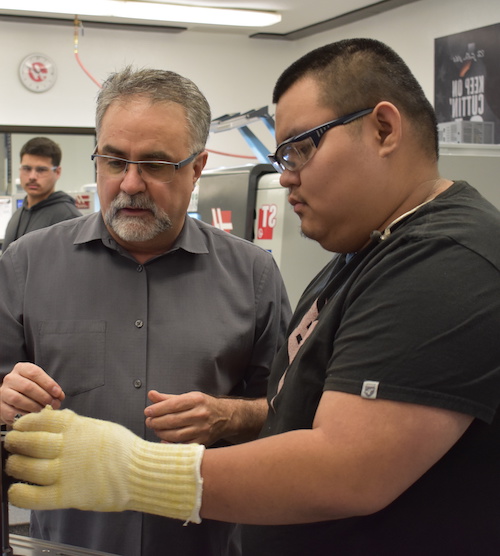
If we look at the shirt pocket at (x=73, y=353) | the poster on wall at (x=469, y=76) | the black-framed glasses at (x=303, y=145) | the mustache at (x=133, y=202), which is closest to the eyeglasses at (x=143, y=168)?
the mustache at (x=133, y=202)

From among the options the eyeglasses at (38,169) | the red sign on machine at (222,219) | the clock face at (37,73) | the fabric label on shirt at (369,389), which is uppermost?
the clock face at (37,73)

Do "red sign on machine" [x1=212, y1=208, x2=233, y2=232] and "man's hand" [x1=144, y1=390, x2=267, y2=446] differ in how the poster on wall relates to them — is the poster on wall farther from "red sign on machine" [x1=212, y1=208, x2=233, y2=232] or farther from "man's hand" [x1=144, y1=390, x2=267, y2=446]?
"man's hand" [x1=144, y1=390, x2=267, y2=446]

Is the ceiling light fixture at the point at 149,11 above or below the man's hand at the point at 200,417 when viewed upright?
above

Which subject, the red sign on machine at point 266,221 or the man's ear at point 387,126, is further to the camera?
the red sign on machine at point 266,221

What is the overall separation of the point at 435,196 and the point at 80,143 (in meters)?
7.87

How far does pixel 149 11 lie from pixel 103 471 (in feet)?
18.6

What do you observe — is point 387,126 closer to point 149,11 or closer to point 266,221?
point 266,221

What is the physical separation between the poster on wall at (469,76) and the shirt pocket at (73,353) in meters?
4.09

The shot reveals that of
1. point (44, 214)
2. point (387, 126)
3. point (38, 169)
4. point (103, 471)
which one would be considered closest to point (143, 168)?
point (387, 126)

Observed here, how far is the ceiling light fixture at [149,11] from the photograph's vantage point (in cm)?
561

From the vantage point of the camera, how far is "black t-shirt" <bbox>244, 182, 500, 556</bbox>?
793 millimetres

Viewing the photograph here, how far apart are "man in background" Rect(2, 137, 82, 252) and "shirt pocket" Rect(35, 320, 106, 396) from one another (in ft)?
9.37

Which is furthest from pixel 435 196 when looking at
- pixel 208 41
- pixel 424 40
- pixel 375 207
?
pixel 208 41

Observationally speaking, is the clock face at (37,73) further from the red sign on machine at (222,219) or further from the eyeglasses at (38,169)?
the red sign on machine at (222,219)
